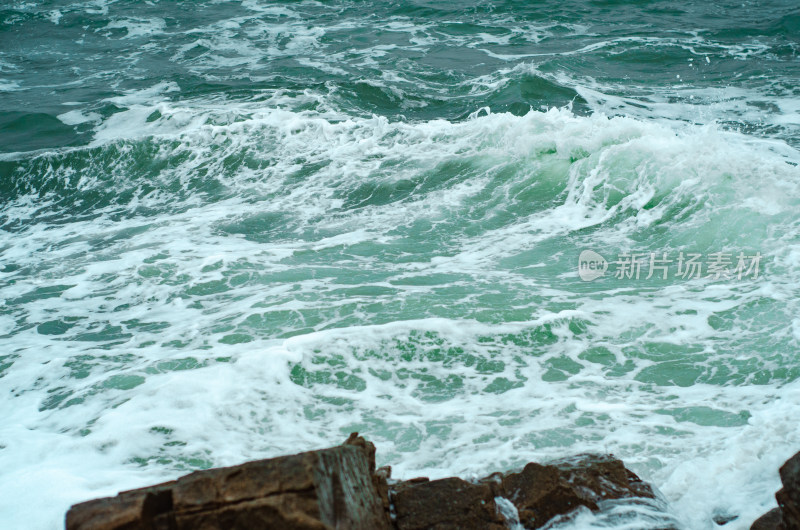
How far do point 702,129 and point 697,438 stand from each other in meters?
5.78

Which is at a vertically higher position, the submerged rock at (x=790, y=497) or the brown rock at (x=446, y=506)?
the submerged rock at (x=790, y=497)

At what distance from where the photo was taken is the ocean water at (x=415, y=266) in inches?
171

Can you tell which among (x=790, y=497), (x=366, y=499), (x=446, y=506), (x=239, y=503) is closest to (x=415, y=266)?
(x=446, y=506)

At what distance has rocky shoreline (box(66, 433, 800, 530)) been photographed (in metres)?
2.37

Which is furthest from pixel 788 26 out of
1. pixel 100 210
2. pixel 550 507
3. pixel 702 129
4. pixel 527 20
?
pixel 550 507

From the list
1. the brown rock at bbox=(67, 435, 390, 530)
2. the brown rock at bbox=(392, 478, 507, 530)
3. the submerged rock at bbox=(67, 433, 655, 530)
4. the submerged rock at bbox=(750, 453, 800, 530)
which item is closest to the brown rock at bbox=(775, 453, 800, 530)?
the submerged rock at bbox=(750, 453, 800, 530)

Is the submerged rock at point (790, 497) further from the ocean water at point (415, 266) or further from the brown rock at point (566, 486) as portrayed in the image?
the brown rock at point (566, 486)

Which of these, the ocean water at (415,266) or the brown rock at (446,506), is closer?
the brown rock at (446,506)

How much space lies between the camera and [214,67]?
53.6ft

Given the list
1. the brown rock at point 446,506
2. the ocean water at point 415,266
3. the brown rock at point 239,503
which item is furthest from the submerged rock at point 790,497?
the brown rock at point 239,503

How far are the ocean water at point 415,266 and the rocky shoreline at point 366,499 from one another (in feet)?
0.55

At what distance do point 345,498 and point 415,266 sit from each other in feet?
15.8

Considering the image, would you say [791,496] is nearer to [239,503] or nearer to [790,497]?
[790,497]

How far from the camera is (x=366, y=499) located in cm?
277
